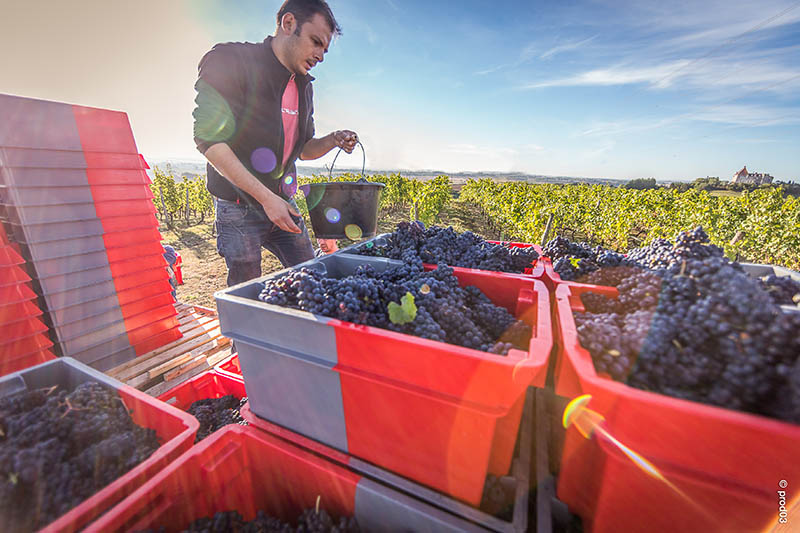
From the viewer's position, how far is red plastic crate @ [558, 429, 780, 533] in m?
0.59

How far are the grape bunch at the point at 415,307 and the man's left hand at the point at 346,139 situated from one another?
136cm

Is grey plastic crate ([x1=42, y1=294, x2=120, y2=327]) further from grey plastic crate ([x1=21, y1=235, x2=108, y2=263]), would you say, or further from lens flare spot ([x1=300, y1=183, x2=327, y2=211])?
lens flare spot ([x1=300, y1=183, x2=327, y2=211])

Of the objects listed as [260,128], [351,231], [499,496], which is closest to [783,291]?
[499,496]

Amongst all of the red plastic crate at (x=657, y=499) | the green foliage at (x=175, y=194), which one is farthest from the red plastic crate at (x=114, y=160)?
the green foliage at (x=175, y=194)

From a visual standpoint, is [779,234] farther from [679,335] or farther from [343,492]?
[343,492]

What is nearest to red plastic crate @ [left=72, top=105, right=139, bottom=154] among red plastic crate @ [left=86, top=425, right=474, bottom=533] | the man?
the man

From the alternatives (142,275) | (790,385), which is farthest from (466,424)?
(142,275)

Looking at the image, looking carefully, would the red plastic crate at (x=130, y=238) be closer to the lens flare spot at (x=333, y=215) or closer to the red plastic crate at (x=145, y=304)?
the red plastic crate at (x=145, y=304)

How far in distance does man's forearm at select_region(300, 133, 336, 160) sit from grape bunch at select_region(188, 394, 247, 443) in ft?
5.93

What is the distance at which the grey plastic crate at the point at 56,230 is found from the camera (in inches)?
71.6

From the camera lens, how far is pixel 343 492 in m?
0.97

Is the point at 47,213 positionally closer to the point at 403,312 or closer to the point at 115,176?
the point at 115,176

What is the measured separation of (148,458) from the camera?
35.8 inches

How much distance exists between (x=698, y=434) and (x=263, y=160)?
230 centimetres
